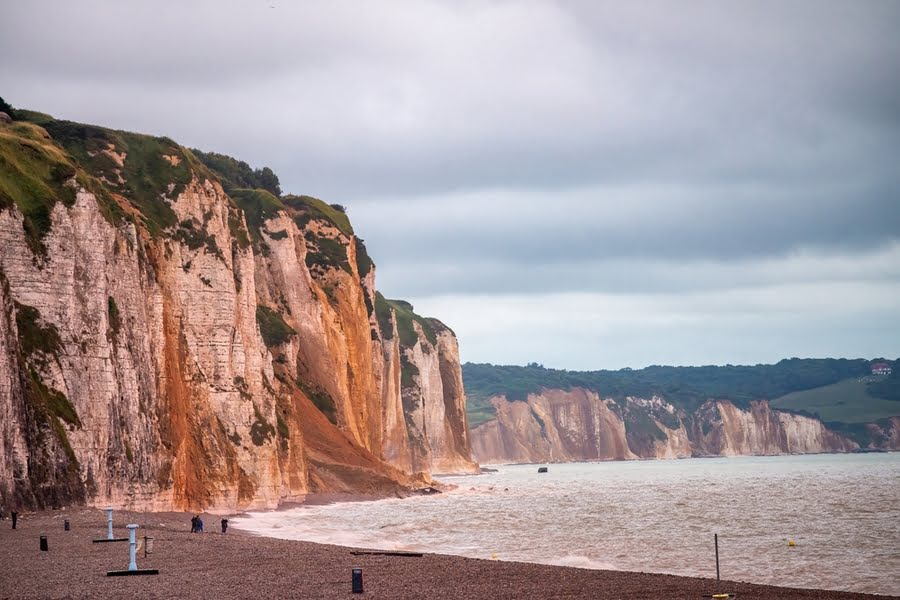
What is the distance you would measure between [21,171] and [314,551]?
25826 millimetres

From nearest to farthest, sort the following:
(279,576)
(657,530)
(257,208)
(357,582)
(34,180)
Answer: (357,582) < (279,576) < (34,180) < (657,530) < (257,208)

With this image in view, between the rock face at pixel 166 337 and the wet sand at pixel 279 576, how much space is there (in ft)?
34.3

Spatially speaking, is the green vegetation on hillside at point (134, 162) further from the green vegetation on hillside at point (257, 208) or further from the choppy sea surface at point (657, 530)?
the green vegetation on hillside at point (257, 208)

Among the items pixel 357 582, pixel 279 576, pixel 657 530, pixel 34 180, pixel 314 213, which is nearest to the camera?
pixel 357 582

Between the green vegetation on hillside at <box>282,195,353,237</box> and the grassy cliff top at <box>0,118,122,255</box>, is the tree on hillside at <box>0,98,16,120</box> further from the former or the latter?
the green vegetation on hillside at <box>282,195,353,237</box>

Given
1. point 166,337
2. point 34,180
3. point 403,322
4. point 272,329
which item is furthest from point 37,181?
point 403,322

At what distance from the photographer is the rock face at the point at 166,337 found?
50.6 metres

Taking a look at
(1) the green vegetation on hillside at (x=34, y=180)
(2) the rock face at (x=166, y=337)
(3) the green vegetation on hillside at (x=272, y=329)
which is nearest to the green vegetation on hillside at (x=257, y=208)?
(2) the rock face at (x=166, y=337)

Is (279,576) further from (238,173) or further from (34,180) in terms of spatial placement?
(238,173)

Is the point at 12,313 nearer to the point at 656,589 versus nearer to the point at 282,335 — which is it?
the point at 656,589

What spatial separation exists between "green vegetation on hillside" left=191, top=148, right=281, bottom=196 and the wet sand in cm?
8473

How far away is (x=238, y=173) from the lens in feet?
416

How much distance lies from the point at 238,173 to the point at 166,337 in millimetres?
64997

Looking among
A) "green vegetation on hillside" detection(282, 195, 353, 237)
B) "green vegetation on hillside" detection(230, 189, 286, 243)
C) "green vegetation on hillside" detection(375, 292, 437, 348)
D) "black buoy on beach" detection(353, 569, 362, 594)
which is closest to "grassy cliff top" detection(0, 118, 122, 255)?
"black buoy on beach" detection(353, 569, 362, 594)
